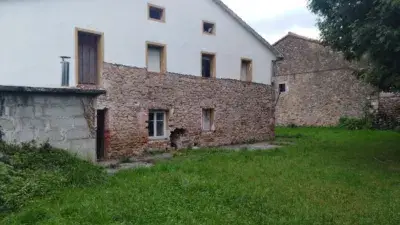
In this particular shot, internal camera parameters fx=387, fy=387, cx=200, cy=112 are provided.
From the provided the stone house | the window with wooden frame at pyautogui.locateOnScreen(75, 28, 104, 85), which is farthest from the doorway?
the window with wooden frame at pyautogui.locateOnScreen(75, 28, 104, 85)

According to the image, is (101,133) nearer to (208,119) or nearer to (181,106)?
(181,106)

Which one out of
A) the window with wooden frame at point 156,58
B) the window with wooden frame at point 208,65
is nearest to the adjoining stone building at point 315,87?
the window with wooden frame at point 208,65

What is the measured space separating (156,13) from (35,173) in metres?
9.66

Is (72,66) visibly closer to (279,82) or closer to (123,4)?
(123,4)

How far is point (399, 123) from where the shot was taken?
2447 cm

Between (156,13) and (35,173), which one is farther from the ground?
(156,13)

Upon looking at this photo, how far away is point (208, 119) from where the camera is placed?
17969 millimetres

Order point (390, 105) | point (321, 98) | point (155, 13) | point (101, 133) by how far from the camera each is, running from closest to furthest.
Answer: point (101, 133)
point (155, 13)
point (390, 105)
point (321, 98)

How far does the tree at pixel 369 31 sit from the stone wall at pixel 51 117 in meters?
6.94

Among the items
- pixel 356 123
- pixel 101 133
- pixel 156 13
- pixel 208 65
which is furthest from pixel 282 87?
pixel 101 133

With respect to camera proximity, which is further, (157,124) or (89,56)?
(157,124)

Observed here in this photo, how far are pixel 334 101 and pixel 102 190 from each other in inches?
888

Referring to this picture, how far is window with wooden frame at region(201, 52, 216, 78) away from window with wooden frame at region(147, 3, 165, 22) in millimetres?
2947

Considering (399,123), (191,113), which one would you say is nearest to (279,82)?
(399,123)
